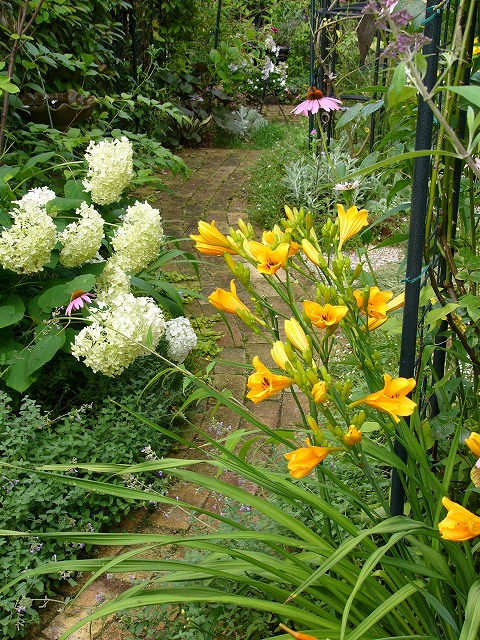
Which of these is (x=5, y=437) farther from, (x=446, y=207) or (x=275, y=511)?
(x=446, y=207)

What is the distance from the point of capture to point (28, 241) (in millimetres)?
2486

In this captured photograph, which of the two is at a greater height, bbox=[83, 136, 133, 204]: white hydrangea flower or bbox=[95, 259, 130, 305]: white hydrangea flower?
bbox=[83, 136, 133, 204]: white hydrangea flower

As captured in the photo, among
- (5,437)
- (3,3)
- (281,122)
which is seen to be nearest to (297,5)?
(281,122)

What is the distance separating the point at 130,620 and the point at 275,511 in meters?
0.56

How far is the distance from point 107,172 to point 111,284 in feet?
1.43

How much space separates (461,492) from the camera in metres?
1.71

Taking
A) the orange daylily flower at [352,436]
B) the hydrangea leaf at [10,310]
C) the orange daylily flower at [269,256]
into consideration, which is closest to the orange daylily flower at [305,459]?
the orange daylily flower at [352,436]

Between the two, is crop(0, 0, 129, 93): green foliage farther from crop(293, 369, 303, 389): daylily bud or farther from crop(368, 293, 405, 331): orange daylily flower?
crop(293, 369, 303, 389): daylily bud

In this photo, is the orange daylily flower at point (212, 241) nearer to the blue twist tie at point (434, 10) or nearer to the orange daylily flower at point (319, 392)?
the orange daylily flower at point (319, 392)

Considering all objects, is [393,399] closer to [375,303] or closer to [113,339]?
[375,303]

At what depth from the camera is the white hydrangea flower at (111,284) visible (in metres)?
2.74

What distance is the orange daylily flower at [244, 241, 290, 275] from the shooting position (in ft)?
4.07

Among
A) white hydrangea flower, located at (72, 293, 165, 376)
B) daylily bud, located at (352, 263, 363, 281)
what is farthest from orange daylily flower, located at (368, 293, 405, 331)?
white hydrangea flower, located at (72, 293, 165, 376)

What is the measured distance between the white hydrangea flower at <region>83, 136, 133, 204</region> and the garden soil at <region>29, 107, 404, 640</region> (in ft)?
1.50
